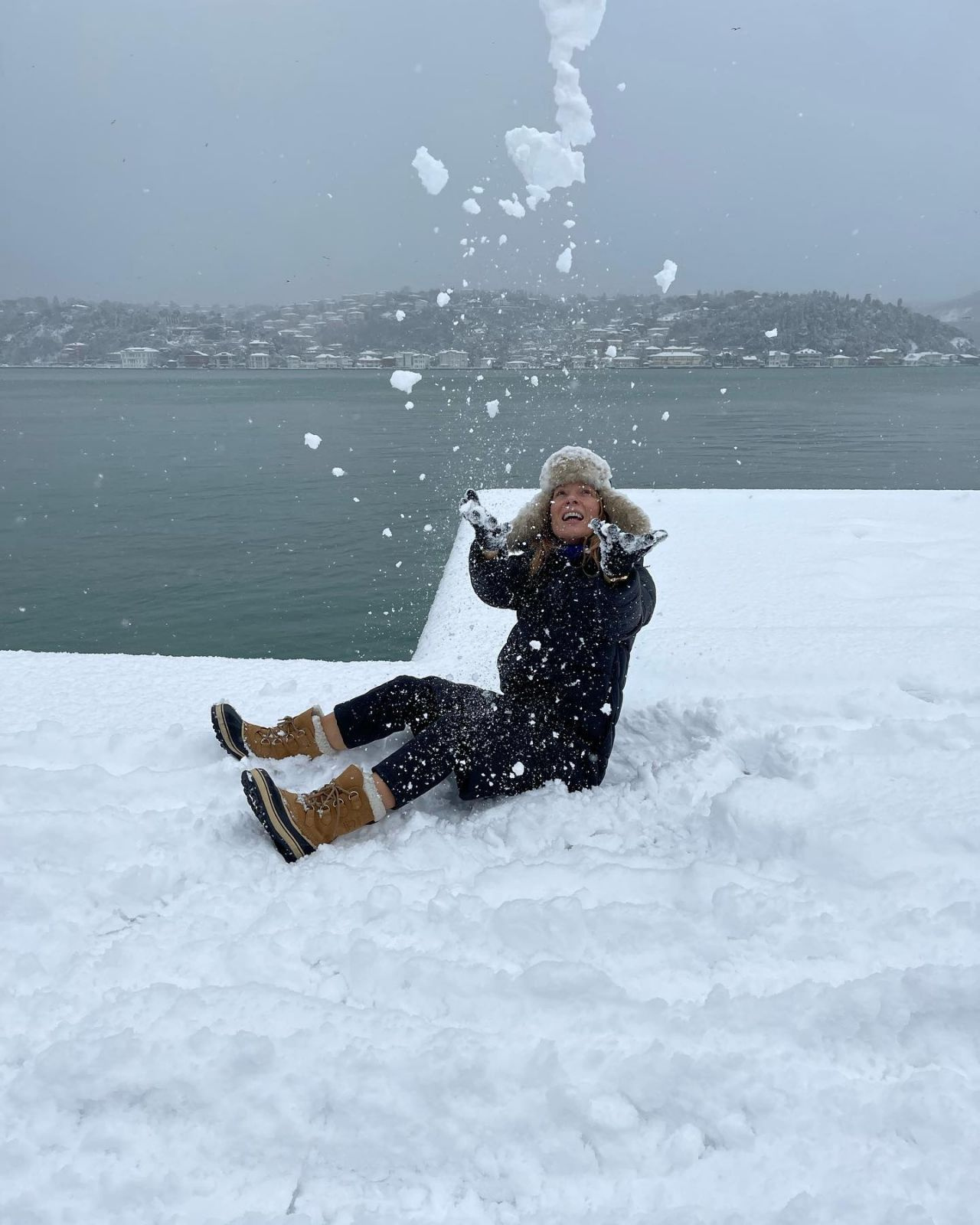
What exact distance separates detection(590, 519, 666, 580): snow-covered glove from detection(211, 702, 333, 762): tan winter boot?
51.3 inches

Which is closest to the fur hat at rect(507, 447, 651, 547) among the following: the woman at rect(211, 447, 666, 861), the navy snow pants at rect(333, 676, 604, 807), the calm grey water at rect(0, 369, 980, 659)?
the woman at rect(211, 447, 666, 861)

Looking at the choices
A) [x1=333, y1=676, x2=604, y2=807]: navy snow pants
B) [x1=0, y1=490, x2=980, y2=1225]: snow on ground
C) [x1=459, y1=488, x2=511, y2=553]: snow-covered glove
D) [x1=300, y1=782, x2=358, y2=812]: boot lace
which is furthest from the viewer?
[x1=459, y1=488, x2=511, y2=553]: snow-covered glove

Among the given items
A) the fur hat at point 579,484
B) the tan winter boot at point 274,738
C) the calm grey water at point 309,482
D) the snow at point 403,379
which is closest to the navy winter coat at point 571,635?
the fur hat at point 579,484

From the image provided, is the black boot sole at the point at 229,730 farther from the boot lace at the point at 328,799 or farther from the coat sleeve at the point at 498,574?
the coat sleeve at the point at 498,574

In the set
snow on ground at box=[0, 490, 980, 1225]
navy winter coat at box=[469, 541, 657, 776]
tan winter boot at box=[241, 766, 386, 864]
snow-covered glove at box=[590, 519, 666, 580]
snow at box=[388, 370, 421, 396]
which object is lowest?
snow on ground at box=[0, 490, 980, 1225]

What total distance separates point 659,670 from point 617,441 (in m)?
33.4

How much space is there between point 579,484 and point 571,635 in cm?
64

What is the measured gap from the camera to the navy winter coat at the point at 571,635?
9.63 feet

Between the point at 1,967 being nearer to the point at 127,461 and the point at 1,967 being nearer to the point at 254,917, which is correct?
the point at 254,917

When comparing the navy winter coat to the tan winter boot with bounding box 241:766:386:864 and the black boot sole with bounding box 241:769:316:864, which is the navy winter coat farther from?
the black boot sole with bounding box 241:769:316:864

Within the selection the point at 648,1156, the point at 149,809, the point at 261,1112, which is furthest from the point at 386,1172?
the point at 149,809

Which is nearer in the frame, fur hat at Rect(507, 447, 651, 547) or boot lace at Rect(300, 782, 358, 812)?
boot lace at Rect(300, 782, 358, 812)

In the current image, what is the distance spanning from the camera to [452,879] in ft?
8.18

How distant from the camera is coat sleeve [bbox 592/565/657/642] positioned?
2.90m
